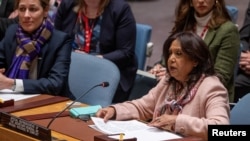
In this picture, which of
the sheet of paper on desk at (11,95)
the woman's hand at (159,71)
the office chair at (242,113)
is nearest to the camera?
the office chair at (242,113)

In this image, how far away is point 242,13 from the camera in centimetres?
842

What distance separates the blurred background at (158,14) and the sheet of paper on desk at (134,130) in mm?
4137

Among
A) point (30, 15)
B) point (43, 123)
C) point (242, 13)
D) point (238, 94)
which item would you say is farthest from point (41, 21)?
point (242, 13)

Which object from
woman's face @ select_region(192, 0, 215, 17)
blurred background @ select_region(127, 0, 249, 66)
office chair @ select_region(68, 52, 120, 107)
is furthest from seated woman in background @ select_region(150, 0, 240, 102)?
blurred background @ select_region(127, 0, 249, 66)

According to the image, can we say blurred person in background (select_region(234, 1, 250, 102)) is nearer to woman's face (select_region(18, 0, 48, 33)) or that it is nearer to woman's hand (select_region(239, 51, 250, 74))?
woman's hand (select_region(239, 51, 250, 74))

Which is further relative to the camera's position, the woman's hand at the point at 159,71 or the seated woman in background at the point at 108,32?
the seated woman in background at the point at 108,32

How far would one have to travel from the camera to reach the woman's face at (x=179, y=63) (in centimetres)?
291

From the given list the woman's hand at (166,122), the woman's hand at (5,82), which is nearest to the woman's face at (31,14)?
the woman's hand at (5,82)

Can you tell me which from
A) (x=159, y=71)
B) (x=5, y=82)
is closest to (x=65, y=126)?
(x=5, y=82)

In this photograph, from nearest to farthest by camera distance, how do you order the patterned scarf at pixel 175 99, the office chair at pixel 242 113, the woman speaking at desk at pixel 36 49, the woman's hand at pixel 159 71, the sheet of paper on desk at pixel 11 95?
1. the patterned scarf at pixel 175 99
2. the office chair at pixel 242 113
3. the sheet of paper on desk at pixel 11 95
4. the woman speaking at desk at pixel 36 49
5. the woman's hand at pixel 159 71

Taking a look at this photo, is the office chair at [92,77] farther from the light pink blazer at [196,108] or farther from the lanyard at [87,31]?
the lanyard at [87,31]

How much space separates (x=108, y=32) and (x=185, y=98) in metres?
1.59

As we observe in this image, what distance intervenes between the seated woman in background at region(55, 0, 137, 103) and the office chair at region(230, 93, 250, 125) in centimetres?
140

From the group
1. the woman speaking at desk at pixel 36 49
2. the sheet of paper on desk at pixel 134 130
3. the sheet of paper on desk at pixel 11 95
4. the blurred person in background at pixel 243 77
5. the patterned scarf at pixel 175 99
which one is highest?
the woman speaking at desk at pixel 36 49
